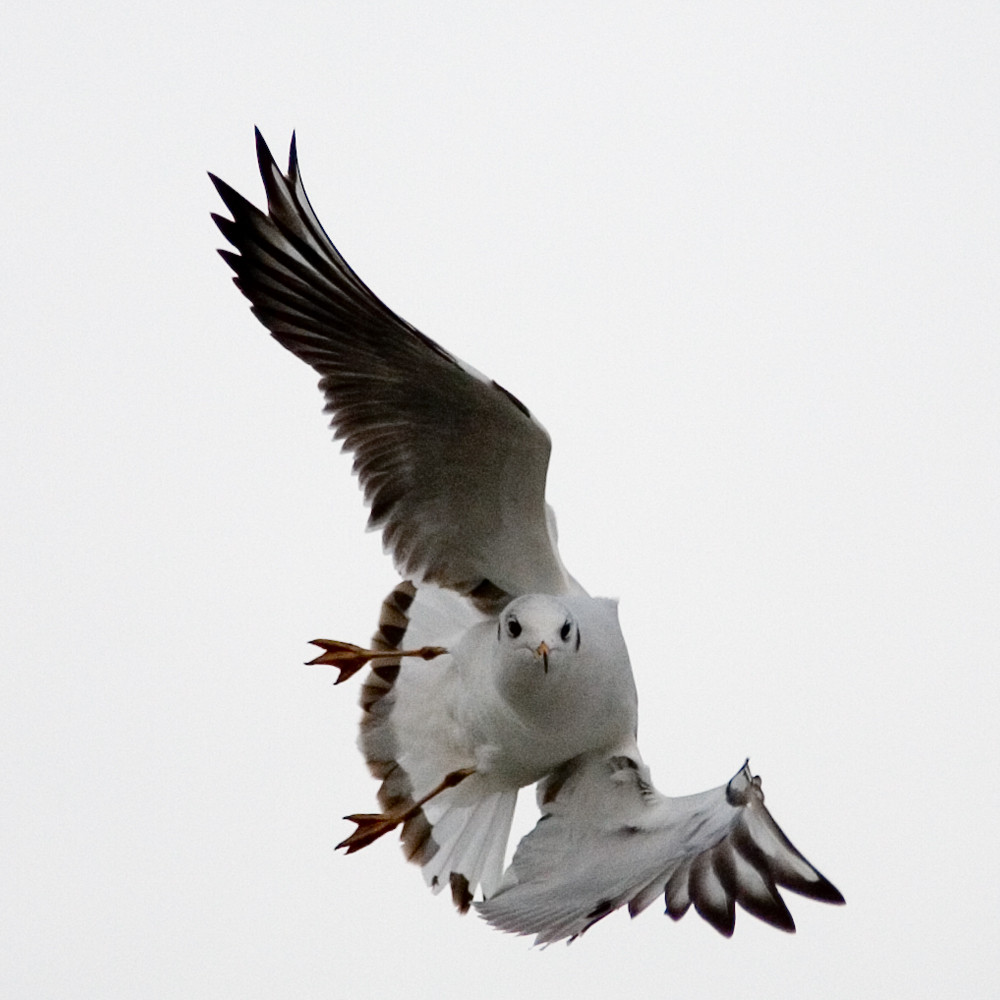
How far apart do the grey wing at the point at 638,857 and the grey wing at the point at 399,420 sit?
79 cm

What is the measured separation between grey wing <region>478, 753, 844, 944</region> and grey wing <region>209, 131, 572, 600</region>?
788mm

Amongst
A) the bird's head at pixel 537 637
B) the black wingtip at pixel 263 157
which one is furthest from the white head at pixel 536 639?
the black wingtip at pixel 263 157

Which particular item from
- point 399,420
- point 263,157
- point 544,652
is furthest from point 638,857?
point 263,157

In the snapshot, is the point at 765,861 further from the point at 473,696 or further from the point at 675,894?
the point at 473,696

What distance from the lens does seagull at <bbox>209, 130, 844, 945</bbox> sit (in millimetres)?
5758

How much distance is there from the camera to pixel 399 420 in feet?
20.3

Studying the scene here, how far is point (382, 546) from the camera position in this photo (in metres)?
6.46

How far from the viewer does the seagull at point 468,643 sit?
576cm

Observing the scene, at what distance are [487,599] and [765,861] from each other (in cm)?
189

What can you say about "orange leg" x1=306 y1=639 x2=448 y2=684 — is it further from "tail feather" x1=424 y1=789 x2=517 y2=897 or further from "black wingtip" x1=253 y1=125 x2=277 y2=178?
"black wingtip" x1=253 y1=125 x2=277 y2=178

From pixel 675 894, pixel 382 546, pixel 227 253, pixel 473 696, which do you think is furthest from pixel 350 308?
pixel 675 894

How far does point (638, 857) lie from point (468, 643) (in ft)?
3.80

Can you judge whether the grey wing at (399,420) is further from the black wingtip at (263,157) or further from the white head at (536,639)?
the white head at (536,639)

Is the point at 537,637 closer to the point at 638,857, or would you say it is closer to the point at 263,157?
the point at 638,857
